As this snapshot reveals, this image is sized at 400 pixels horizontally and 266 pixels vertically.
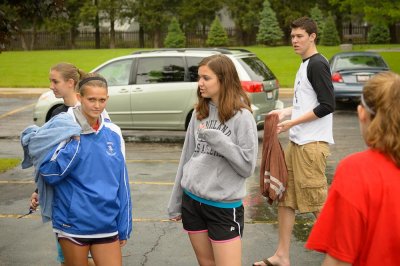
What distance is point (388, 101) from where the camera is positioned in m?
2.61

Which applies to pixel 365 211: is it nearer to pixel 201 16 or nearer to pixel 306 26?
pixel 306 26

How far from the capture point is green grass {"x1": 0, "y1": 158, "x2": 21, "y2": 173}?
10696 mm

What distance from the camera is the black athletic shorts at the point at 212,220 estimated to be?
443cm

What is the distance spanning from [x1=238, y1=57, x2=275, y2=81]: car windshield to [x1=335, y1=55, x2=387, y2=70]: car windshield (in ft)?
17.6

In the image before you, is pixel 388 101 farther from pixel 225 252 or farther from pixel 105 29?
pixel 105 29

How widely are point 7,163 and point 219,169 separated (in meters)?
7.34

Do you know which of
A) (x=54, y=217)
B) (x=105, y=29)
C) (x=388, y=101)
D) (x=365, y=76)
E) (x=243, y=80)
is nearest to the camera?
(x=388, y=101)

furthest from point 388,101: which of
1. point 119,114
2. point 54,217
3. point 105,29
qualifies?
point 105,29

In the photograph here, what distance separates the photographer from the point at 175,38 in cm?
5194

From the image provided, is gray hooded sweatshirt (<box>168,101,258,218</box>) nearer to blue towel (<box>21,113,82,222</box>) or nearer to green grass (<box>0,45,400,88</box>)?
blue towel (<box>21,113,82,222</box>)

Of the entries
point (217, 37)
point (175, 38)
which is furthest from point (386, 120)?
point (175, 38)

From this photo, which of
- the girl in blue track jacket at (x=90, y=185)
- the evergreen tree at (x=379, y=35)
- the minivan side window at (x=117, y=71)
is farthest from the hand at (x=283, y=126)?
the evergreen tree at (x=379, y=35)

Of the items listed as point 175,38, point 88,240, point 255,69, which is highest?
point 175,38

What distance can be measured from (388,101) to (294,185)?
320 cm
